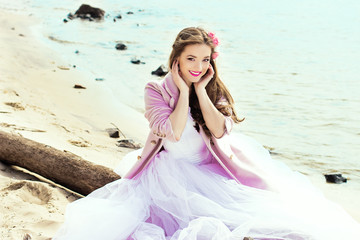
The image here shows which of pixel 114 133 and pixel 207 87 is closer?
pixel 207 87

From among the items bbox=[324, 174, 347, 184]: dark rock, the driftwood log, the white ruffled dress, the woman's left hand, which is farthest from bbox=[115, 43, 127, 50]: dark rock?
the woman's left hand

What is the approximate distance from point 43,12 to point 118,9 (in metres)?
4.63

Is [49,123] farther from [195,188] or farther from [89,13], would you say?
[89,13]

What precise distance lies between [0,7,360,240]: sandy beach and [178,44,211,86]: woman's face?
1660mm

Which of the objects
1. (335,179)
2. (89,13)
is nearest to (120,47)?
(89,13)

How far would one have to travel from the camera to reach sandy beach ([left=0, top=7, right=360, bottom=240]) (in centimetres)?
405

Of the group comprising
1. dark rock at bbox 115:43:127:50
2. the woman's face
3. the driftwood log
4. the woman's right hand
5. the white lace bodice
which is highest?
the woman's face

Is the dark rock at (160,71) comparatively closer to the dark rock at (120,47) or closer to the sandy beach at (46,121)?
the sandy beach at (46,121)

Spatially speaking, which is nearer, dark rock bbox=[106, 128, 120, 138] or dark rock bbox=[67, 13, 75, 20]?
dark rock bbox=[106, 128, 120, 138]

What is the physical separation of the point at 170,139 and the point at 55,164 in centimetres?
162

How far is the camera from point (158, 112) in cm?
354

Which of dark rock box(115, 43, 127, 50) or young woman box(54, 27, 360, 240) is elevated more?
young woman box(54, 27, 360, 240)

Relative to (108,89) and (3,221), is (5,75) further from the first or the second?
(3,221)

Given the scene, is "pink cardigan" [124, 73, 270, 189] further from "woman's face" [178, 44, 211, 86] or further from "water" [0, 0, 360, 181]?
"water" [0, 0, 360, 181]
